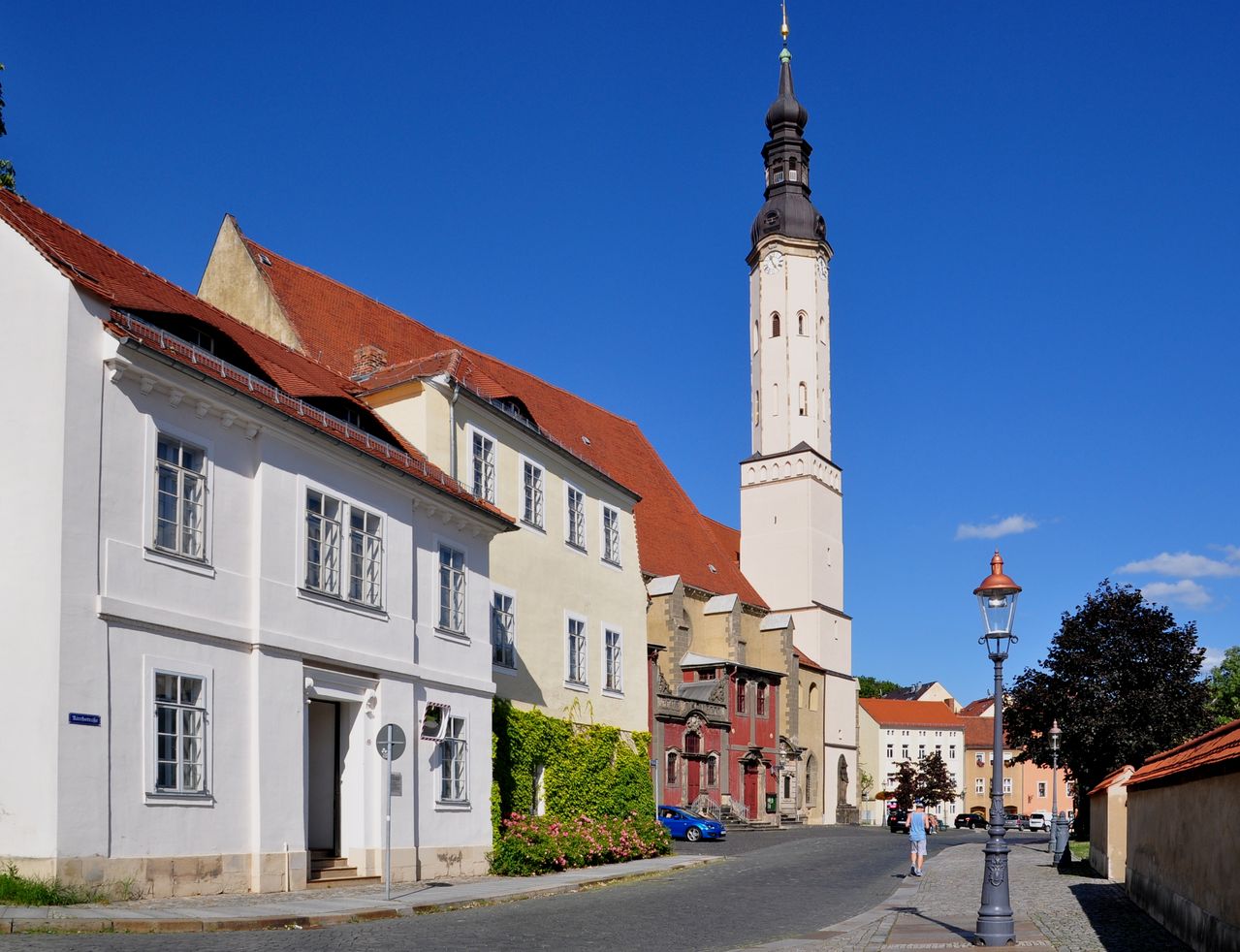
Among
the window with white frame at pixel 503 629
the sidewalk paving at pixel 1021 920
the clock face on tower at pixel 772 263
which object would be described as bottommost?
the sidewalk paving at pixel 1021 920

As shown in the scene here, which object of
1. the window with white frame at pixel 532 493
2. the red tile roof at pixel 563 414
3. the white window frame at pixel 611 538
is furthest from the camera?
the red tile roof at pixel 563 414

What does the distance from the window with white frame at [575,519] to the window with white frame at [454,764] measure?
7.09 meters

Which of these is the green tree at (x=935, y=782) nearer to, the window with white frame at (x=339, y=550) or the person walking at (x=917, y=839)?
the person walking at (x=917, y=839)

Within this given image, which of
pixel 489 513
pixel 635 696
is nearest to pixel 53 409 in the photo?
pixel 489 513

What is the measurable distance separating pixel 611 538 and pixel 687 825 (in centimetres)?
1324

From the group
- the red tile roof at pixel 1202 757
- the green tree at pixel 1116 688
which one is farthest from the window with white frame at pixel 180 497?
the green tree at pixel 1116 688

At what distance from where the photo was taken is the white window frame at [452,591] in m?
23.5

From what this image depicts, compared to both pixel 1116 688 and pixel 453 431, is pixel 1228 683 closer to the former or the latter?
pixel 1116 688

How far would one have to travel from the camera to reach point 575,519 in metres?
30.9

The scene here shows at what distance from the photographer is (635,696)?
33.1 metres

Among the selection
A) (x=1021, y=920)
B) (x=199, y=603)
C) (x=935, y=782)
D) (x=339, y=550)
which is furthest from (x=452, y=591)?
(x=935, y=782)

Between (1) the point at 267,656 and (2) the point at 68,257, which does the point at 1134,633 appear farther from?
(2) the point at 68,257

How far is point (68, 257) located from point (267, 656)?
5.79 metres

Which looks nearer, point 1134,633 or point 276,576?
point 276,576
